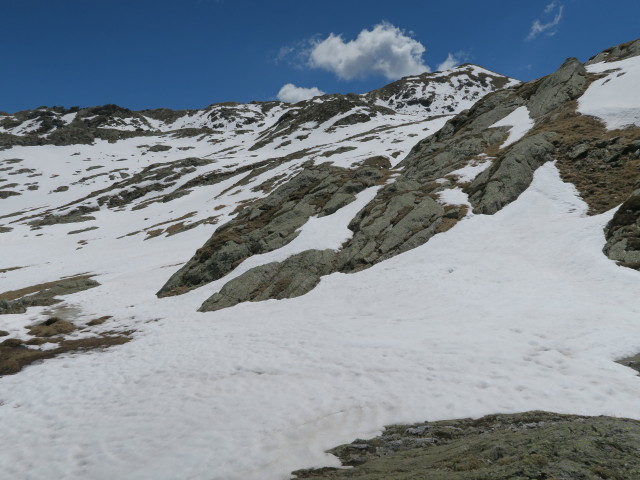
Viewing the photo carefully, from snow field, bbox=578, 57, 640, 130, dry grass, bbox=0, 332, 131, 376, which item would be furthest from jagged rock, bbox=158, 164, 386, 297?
snow field, bbox=578, 57, 640, 130

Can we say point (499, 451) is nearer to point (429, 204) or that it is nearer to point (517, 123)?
point (429, 204)

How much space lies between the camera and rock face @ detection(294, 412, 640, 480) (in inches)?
205

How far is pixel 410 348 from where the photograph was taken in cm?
1380

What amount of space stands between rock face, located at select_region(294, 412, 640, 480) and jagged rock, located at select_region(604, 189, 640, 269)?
13236 mm

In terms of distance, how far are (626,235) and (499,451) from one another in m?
18.3

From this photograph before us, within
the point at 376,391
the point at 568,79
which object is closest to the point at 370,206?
the point at 376,391

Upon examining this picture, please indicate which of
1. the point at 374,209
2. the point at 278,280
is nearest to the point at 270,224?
the point at 278,280

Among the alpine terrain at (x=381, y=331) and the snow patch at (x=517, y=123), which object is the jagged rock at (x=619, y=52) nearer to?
the alpine terrain at (x=381, y=331)

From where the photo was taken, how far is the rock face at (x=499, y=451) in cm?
521

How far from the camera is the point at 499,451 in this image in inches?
239

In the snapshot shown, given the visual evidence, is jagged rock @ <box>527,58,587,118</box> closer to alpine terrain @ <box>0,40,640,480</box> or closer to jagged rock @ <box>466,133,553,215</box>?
alpine terrain @ <box>0,40,640,480</box>

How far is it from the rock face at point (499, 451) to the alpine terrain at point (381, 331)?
47 mm

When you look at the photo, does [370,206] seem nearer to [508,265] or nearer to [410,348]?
[508,265]

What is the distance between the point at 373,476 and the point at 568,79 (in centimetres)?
6015
